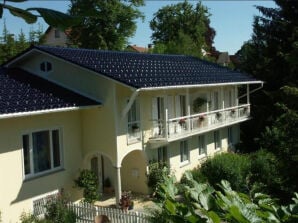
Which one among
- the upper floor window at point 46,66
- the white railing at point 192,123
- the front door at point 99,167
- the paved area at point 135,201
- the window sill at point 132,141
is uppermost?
the upper floor window at point 46,66

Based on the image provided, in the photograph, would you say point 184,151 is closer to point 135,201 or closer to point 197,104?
point 197,104

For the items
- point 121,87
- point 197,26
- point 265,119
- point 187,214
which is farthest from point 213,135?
point 197,26

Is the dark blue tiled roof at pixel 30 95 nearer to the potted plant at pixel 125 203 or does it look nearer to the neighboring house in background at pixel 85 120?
the neighboring house in background at pixel 85 120

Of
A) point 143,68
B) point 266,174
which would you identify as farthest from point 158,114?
point 266,174

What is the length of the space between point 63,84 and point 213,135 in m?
11.4

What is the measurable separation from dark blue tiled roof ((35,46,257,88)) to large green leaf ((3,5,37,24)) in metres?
15.6

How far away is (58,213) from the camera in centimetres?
1499

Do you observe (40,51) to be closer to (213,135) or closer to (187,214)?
(213,135)

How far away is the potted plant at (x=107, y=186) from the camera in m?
20.5

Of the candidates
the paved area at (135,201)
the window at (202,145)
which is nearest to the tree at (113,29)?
the window at (202,145)

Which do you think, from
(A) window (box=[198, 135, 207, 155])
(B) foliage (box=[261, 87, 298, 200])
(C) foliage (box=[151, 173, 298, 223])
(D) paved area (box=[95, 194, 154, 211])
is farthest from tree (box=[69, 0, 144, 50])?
(C) foliage (box=[151, 173, 298, 223])

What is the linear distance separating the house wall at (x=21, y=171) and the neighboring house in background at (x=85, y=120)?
3 centimetres

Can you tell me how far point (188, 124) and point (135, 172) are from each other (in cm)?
350

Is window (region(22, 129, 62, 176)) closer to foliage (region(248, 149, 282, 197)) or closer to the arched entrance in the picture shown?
the arched entrance
